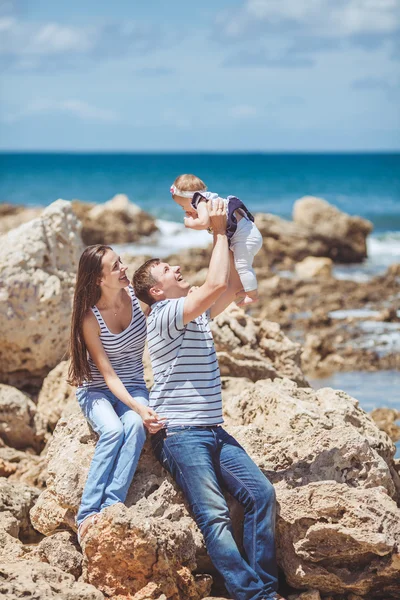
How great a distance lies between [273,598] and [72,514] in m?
1.28

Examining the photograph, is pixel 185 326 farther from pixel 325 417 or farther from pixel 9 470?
pixel 9 470

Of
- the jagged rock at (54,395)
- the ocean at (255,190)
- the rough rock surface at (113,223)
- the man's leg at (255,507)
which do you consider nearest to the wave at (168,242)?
the ocean at (255,190)

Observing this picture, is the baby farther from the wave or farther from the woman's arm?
the wave

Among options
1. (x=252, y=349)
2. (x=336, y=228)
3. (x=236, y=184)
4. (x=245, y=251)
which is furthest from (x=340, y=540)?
(x=236, y=184)

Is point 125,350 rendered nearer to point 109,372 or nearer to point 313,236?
point 109,372

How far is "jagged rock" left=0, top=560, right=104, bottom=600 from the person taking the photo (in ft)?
13.8

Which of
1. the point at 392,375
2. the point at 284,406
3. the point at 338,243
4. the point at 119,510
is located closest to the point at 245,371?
the point at 284,406

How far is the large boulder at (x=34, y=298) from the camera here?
7.47 metres

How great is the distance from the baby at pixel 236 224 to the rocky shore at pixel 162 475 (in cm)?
87

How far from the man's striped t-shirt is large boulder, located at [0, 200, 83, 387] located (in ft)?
8.61

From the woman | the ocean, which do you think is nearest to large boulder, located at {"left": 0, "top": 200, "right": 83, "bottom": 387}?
the woman

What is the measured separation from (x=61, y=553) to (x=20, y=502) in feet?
3.65

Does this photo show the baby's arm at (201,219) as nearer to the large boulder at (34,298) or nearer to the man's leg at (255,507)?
the man's leg at (255,507)

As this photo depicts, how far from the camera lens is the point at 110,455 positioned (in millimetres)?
4895
